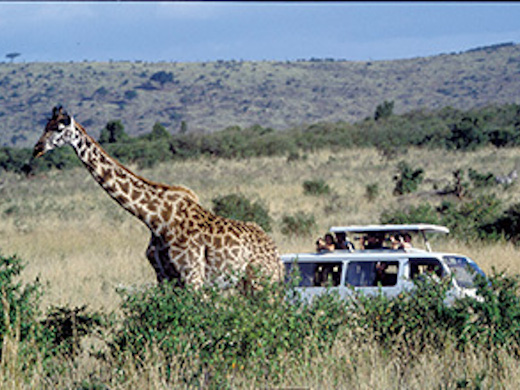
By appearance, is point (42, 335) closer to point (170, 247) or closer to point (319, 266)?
point (170, 247)

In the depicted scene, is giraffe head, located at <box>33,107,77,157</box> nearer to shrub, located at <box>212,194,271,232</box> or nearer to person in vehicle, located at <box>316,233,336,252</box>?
person in vehicle, located at <box>316,233,336,252</box>

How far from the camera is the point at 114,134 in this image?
2135 inches

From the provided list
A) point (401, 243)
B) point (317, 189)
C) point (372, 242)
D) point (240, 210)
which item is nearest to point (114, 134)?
point (317, 189)

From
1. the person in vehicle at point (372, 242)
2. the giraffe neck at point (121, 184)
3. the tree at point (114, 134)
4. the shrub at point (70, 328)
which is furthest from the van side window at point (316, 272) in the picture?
the tree at point (114, 134)

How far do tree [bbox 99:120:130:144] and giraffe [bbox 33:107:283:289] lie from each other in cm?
4337

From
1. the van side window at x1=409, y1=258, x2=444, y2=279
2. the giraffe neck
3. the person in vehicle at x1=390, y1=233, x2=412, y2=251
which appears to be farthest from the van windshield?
the giraffe neck

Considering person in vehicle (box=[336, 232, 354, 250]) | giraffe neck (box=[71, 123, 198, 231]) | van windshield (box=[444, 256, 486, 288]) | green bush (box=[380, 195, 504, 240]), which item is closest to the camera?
giraffe neck (box=[71, 123, 198, 231])

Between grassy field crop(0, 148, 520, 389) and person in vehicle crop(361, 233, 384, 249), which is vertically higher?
person in vehicle crop(361, 233, 384, 249)

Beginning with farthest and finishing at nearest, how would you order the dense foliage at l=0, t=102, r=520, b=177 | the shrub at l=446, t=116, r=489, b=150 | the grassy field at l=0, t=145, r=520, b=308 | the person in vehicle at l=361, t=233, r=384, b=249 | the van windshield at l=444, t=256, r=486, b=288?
1. the dense foliage at l=0, t=102, r=520, b=177
2. the shrub at l=446, t=116, r=489, b=150
3. the grassy field at l=0, t=145, r=520, b=308
4. the person in vehicle at l=361, t=233, r=384, b=249
5. the van windshield at l=444, t=256, r=486, b=288

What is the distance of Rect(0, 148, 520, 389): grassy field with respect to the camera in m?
7.16

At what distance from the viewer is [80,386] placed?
7.05 m

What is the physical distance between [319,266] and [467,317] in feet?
13.7

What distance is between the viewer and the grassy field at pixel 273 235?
716 centimetres

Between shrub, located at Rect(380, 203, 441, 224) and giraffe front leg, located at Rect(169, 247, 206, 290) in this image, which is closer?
giraffe front leg, located at Rect(169, 247, 206, 290)
